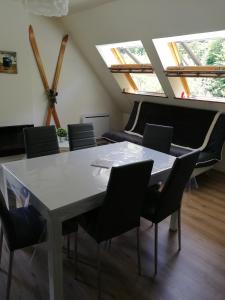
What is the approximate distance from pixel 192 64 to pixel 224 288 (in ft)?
9.83

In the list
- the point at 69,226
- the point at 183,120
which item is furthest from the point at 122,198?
the point at 183,120

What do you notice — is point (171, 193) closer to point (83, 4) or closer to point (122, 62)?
point (83, 4)

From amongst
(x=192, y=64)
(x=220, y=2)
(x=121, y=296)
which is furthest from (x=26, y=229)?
(x=192, y=64)

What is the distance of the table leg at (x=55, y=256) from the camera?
4.63 feet

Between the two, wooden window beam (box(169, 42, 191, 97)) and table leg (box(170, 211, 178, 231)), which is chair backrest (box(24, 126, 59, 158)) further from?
wooden window beam (box(169, 42, 191, 97))

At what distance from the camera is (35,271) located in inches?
73.5

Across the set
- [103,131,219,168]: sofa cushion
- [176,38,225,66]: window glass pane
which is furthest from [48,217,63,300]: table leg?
[176,38,225,66]: window glass pane

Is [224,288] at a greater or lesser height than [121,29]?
lesser

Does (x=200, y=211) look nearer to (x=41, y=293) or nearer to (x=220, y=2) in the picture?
(x=41, y=293)

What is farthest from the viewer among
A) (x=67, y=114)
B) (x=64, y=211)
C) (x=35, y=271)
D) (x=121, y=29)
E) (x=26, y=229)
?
(x=67, y=114)

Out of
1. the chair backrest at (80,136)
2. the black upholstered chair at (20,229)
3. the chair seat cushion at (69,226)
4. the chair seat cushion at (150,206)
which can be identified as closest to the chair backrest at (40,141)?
the chair backrest at (80,136)

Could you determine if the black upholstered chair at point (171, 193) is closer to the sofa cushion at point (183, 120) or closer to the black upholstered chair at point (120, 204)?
the black upholstered chair at point (120, 204)

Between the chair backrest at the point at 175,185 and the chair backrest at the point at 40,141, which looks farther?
the chair backrest at the point at 40,141

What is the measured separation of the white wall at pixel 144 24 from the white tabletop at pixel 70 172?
1.53 metres
